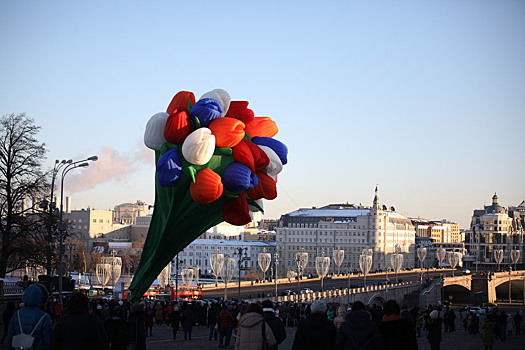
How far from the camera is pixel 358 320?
8.85 metres

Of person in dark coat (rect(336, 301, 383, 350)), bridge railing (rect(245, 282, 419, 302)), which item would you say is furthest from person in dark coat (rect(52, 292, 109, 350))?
bridge railing (rect(245, 282, 419, 302))

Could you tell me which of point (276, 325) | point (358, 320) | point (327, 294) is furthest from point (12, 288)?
point (327, 294)

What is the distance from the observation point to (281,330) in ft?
33.2

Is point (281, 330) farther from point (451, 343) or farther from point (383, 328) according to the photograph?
point (451, 343)

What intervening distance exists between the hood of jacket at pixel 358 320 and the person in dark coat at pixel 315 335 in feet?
0.89

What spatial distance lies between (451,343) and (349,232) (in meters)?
105

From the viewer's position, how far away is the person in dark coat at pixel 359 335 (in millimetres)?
8703

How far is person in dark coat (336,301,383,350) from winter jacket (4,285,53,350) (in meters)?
2.93

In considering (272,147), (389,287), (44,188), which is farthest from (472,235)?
(272,147)

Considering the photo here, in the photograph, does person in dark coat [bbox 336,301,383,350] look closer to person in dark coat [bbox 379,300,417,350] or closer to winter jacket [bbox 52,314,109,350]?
person in dark coat [bbox 379,300,417,350]

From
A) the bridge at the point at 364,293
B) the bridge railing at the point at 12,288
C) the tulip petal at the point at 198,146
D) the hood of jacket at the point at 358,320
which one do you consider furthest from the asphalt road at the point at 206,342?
the bridge at the point at 364,293

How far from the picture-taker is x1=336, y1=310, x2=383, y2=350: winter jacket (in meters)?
8.70

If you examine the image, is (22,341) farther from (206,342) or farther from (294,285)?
(294,285)

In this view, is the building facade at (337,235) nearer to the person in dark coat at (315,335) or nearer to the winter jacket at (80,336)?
the person in dark coat at (315,335)
